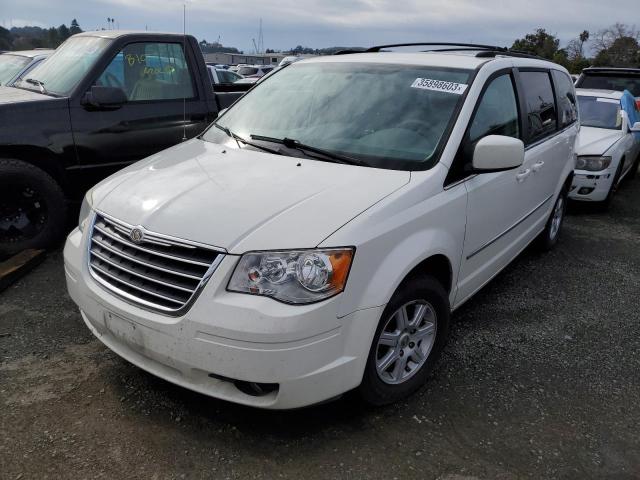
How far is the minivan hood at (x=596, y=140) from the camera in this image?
6.83 m

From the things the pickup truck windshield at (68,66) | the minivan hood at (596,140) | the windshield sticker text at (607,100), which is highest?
the pickup truck windshield at (68,66)

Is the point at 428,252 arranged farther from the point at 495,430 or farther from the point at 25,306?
the point at 25,306

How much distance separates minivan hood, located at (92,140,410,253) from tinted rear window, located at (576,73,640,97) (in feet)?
33.0

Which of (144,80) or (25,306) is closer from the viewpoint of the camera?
(25,306)

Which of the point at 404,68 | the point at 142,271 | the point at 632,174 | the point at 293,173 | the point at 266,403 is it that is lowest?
the point at 632,174

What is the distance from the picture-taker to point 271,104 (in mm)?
3615

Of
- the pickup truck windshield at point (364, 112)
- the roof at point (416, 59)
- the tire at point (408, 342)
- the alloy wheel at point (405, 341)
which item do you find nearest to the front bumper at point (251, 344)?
the tire at point (408, 342)

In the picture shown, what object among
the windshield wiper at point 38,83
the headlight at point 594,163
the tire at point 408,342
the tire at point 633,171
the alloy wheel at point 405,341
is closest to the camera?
the tire at point 408,342

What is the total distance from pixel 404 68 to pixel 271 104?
0.90 m

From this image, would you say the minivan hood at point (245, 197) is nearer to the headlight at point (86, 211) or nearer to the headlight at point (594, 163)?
the headlight at point (86, 211)

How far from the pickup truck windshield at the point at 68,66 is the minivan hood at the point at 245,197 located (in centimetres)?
221

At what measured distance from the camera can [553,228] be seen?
17.4 ft

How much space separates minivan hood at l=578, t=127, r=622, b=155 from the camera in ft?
22.4

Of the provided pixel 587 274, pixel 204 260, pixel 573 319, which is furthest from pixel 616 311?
pixel 204 260
